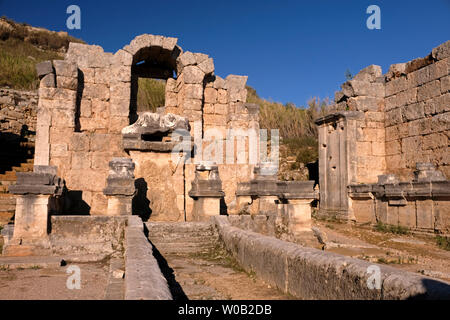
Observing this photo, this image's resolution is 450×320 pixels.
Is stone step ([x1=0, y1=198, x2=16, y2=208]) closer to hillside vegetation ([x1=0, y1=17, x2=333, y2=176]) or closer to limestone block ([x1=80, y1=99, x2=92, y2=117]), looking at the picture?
limestone block ([x1=80, y1=99, x2=92, y2=117])

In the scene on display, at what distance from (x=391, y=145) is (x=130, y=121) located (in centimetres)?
867

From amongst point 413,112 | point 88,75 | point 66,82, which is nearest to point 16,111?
point 88,75

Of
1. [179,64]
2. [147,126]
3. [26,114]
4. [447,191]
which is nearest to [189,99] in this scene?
[179,64]

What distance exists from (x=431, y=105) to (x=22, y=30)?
125 feet

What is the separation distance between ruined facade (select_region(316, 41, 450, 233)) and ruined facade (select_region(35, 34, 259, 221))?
12.4ft

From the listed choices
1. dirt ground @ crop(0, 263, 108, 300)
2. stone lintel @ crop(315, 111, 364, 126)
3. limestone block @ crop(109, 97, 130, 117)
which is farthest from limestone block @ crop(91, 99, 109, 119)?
stone lintel @ crop(315, 111, 364, 126)

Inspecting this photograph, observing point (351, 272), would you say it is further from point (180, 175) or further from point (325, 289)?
point (180, 175)

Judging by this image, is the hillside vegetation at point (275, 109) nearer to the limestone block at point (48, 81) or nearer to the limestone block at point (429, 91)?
the limestone block at point (429, 91)

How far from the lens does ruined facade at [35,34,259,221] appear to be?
8.69m

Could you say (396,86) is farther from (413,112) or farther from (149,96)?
(149,96)

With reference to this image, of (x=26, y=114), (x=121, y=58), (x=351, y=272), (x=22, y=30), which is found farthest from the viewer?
(x=22, y=30)

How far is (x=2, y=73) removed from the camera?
21.2m

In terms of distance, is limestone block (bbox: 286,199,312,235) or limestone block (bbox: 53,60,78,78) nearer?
limestone block (bbox: 286,199,312,235)

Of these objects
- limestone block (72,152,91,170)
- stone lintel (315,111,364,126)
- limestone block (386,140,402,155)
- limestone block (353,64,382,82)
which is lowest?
limestone block (72,152,91,170)
